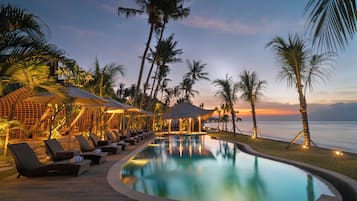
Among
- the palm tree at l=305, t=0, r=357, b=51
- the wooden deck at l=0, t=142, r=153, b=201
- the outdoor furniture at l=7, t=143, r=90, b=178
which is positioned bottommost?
the wooden deck at l=0, t=142, r=153, b=201

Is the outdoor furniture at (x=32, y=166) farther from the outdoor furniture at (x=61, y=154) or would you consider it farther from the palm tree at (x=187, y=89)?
the palm tree at (x=187, y=89)

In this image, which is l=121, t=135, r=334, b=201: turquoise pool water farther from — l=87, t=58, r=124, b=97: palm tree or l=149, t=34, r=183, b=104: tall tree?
l=149, t=34, r=183, b=104: tall tree

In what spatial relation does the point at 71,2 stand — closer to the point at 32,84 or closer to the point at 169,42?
the point at 32,84

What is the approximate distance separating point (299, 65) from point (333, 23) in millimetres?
9882

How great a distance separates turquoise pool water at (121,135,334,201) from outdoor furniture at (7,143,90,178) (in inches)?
46.3

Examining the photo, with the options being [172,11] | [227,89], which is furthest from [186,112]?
[172,11]

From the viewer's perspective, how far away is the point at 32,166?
575 cm

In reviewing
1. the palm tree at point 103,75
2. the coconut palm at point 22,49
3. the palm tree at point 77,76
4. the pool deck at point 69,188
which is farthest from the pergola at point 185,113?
the coconut palm at point 22,49

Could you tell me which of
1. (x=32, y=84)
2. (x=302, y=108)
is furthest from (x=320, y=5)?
(x=302, y=108)

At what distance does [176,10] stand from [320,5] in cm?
1890

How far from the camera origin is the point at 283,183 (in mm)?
6398

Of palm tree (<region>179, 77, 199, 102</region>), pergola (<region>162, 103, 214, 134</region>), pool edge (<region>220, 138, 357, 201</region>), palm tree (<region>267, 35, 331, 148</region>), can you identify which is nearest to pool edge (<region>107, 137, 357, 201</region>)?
pool edge (<region>220, 138, 357, 201</region>)

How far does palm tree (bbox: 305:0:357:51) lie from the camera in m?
2.03

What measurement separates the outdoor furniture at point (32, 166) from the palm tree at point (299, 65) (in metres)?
8.65
